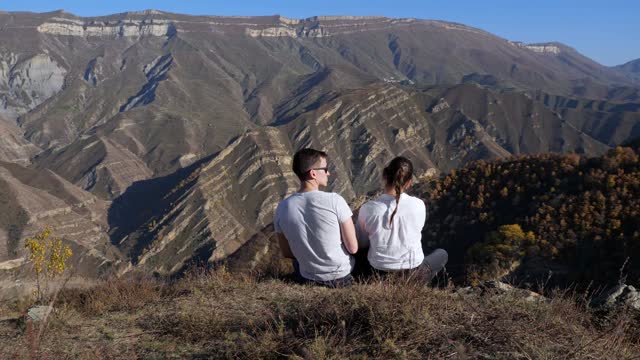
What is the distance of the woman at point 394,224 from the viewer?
7.94 meters

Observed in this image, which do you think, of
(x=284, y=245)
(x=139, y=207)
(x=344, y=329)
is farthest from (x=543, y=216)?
(x=139, y=207)

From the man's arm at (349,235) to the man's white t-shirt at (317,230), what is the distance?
0.07 m

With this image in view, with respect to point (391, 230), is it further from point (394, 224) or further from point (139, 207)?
point (139, 207)

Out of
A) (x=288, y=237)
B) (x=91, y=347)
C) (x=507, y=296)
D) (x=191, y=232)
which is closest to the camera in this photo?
A: (x=91, y=347)

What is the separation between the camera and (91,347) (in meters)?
6.86

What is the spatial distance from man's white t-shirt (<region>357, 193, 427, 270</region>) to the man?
405 mm

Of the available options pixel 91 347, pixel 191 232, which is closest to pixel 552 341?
pixel 91 347

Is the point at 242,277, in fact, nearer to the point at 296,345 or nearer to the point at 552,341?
the point at 296,345

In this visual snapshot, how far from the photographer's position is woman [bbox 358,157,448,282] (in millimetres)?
7941

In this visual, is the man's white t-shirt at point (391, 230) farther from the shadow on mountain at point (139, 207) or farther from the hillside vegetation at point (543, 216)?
the shadow on mountain at point (139, 207)

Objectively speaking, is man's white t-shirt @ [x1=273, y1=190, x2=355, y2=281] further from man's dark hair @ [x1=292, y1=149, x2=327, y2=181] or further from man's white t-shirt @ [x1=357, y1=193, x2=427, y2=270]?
man's white t-shirt @ [x1=357, y1=193, x2=427, y2=270]

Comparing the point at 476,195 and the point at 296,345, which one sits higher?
the point at 296,345

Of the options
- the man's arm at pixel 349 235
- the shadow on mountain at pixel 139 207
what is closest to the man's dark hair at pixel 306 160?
the man's arm at pixel 349 235

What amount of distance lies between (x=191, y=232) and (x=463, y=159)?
373 feet
